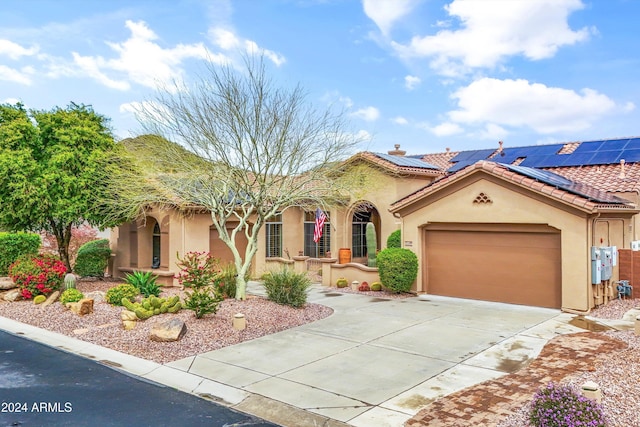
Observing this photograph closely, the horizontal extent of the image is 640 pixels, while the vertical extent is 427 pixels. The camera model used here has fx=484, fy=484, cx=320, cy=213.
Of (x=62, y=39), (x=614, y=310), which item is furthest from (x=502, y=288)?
(x=62, y=39)

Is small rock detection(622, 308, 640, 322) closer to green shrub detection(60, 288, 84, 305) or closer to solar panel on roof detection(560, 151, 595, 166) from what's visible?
solar panel on roof detection(560, 151, 595, 166)

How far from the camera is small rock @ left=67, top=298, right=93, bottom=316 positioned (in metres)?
13.1

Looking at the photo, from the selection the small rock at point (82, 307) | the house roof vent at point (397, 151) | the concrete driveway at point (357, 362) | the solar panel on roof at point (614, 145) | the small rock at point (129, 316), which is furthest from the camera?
the house roof vent at point (397, 151)

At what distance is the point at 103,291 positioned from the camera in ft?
54.6

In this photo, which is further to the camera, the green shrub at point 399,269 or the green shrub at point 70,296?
the green shrub at point 399,269

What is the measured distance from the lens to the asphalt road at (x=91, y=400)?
21.6 feet

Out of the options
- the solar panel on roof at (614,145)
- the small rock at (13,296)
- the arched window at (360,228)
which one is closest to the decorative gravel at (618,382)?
the solar panel on roof at (614,145)

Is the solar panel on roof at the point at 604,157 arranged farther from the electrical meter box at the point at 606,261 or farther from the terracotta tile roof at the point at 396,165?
the electrical meter box at the point at 606,261

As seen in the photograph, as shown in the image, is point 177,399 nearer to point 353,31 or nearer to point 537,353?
point 537,353

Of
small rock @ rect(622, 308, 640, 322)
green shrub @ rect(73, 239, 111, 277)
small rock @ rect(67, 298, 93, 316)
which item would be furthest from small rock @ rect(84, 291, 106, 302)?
small rock @ rect(622, 308, 640, 322)

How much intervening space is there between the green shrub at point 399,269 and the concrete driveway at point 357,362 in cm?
270

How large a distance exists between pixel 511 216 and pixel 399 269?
4.03 meters

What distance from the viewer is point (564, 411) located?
5129 mm

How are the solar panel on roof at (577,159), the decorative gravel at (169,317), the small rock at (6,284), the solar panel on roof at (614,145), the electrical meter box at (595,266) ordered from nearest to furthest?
the decorative gravel at (169,317) < the electrical meter box at (595,266) < the small rock at (6,284) < the solar panel on roof at (577,159) < the solar panel on roof at (614,145)
